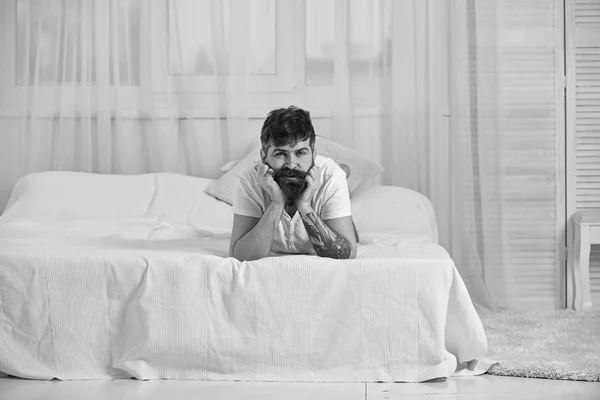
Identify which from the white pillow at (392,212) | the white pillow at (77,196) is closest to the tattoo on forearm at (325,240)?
the white pillow at (392,212)

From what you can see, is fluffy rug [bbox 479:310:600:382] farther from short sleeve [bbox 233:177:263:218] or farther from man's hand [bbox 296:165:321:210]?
short sleeve [bbox 233:177:263:218]

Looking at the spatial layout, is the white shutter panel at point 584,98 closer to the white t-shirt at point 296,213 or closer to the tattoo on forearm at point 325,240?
the white t-shirt at point 296,213

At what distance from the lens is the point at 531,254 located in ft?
14.0

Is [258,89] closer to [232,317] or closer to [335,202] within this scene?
[335,202]

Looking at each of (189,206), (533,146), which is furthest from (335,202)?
(533,146)

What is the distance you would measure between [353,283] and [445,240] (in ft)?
5.37

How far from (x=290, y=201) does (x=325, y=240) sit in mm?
169

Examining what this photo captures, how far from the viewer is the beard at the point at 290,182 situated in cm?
282

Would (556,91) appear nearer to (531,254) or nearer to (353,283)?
(531,254)

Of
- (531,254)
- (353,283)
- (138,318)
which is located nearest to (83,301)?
(138,318)

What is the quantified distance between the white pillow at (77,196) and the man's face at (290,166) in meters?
1.21

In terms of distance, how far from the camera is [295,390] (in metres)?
2.65

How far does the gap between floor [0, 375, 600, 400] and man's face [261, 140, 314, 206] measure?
0.59 m

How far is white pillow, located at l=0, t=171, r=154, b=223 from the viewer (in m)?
3.80
